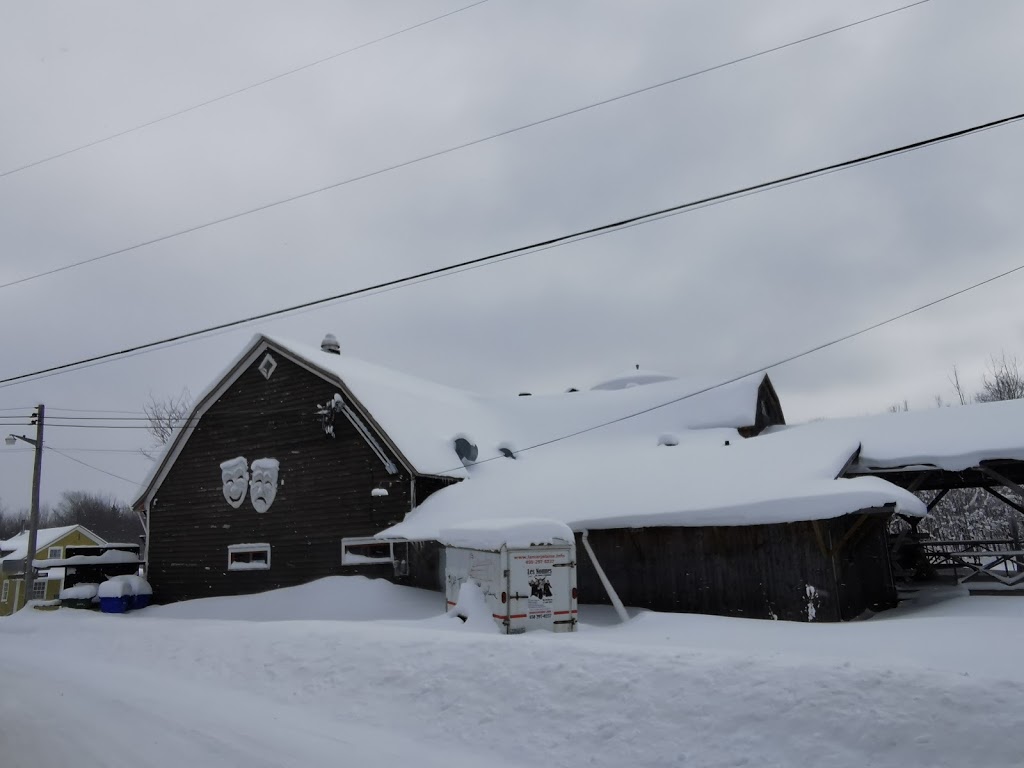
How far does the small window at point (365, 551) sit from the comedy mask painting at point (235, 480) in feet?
14.9

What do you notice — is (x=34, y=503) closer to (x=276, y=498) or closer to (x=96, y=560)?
(x=96, y=560)

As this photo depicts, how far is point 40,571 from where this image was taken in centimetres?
4678

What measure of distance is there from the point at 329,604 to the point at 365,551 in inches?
79.6

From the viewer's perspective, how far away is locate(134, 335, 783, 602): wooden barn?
21.7 meters

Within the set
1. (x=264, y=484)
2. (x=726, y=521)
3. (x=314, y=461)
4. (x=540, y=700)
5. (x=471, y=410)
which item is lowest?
(x=540, y=700)

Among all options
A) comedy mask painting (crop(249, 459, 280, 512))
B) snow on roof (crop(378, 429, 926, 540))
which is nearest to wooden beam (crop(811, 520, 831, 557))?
snow on roof (crop(378, 429, 926, 540))

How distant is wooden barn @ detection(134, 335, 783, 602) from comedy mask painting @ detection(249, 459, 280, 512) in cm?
4

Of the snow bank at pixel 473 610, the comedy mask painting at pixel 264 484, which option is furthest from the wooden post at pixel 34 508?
the snow bank at pixel 473 610

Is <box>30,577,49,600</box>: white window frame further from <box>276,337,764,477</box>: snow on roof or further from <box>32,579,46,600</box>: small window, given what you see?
<box>276,337,764,477</box>: snow on roof

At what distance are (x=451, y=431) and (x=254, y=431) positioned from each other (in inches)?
255

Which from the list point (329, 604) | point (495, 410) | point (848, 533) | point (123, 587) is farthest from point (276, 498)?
point (848, 533)

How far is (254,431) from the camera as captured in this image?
24.4m

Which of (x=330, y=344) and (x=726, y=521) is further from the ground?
(x=330, y=344)

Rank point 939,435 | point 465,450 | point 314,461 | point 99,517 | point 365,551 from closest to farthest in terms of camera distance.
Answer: point 939,435 → point 365,551 → point 314,461 → point 465,450 → point 99,517
